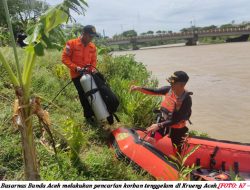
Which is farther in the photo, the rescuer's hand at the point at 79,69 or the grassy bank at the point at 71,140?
the rescuer's hand at the point at 79,69

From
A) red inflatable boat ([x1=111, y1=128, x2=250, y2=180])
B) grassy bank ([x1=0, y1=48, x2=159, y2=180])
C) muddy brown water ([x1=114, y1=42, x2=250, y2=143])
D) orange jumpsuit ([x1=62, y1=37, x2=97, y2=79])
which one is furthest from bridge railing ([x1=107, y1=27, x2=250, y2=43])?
red inflatable boat ([x1=111, y1=128, x2=250, y2=180])

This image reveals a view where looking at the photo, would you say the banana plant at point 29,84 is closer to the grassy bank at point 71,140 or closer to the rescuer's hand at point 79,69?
the grassy bank at point 71,140

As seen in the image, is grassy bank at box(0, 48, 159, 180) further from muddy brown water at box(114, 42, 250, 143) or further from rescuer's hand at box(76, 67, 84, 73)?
muddy brown water at box(114, 42, 250, 143)

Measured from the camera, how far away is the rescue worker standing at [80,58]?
20.9 feet

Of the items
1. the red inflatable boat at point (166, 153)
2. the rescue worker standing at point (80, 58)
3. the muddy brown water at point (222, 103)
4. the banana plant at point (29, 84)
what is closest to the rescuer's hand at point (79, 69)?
the rescue worker standing at point (80, 58)

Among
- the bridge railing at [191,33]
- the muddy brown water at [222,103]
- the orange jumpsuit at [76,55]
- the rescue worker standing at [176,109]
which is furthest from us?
the bridge railing at [191,33]

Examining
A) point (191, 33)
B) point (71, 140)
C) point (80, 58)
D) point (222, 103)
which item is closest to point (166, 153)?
point (71, 140)

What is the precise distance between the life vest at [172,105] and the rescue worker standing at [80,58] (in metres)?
1.65

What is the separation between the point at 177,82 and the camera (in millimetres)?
5109

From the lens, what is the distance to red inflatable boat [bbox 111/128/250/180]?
17.0 feet

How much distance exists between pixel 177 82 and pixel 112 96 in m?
1.54

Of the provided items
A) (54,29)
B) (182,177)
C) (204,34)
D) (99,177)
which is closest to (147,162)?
(99,177)

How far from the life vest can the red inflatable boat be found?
1.47 feet

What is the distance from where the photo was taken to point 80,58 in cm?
657
